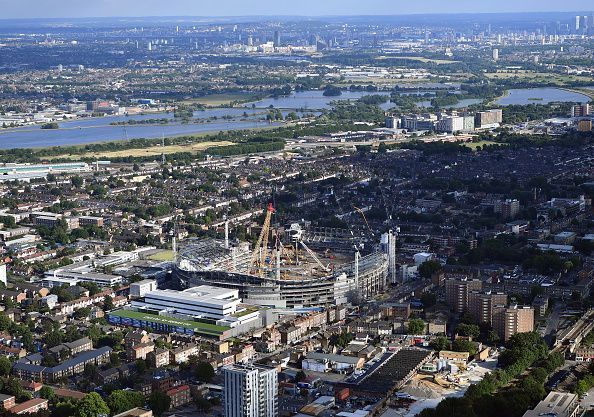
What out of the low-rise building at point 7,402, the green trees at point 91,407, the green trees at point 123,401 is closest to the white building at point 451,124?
the green trees at point 123,401

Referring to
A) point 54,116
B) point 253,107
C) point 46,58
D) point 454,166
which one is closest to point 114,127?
point 54,116

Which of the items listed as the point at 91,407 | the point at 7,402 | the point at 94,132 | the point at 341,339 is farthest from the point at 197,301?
the point at 94,132

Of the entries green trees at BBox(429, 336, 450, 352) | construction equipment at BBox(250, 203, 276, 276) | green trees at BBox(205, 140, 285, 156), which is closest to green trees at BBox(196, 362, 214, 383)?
green trees at BBox(429, 336, 450, 352)

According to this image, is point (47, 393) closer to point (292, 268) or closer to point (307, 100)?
point (292, 268)

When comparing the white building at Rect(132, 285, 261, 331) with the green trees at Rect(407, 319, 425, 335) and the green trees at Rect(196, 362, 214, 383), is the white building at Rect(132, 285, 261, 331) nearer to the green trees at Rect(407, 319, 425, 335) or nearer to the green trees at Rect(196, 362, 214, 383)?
the green trees at Rect(196, 362, 214, 383)

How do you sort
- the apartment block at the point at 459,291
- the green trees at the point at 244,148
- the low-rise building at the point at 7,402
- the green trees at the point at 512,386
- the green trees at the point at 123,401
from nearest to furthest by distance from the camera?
the green trees at the point at 512,386
the green trees at the point at 123,401
the low-rise building at the point at 7,402
the apartment block at the point at 459,291
the green trees at the point at 244,148

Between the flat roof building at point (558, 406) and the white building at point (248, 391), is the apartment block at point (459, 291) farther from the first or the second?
the white building at point (248, 391)
